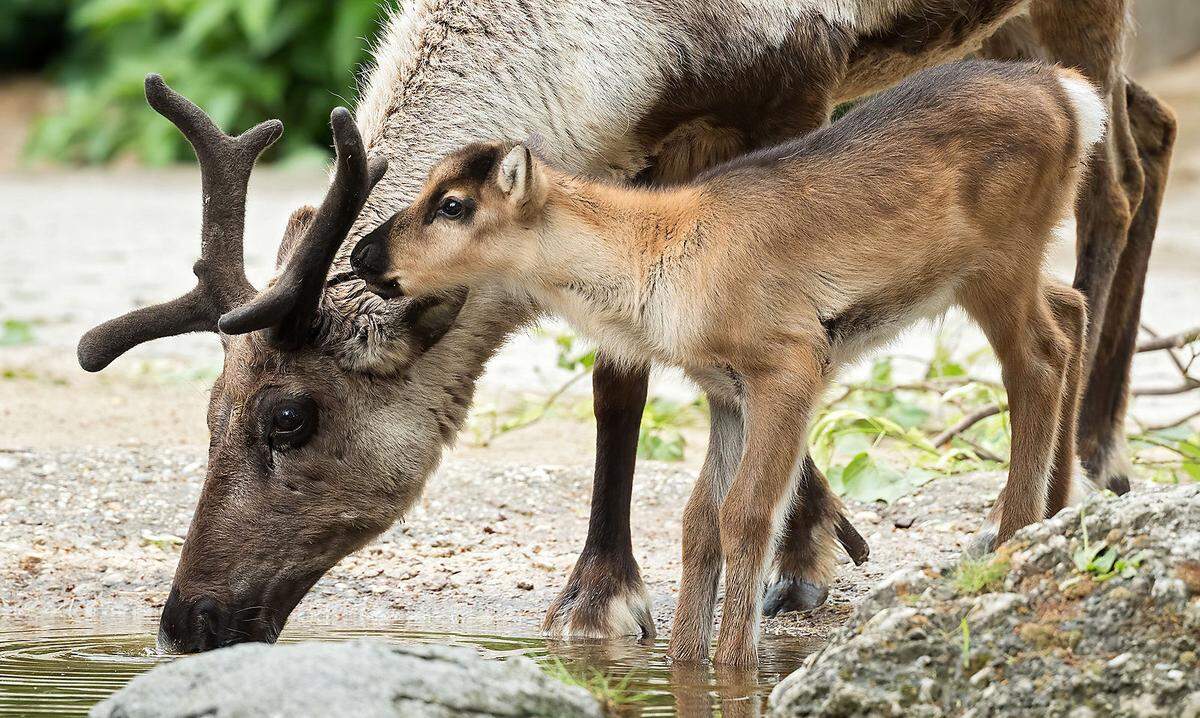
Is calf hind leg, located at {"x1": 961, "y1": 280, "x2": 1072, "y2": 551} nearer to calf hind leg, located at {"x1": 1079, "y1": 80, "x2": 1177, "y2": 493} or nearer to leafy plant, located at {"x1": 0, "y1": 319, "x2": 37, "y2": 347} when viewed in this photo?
calf hind leg, located at {"x1": 1079, "y1": 80, "x2": 1177, "y2": 493}

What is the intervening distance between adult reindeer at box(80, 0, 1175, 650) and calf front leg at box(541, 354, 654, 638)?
0.04 feet

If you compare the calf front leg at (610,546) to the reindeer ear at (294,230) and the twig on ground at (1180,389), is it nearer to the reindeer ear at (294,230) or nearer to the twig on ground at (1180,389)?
the reindeer ear at (294,230)

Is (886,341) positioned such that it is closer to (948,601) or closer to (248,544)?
(948,601)

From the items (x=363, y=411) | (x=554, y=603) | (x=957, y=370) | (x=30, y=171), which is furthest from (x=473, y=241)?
(x=30, y=171)

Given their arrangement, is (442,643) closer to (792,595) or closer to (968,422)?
(792,595)

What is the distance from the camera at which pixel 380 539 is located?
7141 millimetres

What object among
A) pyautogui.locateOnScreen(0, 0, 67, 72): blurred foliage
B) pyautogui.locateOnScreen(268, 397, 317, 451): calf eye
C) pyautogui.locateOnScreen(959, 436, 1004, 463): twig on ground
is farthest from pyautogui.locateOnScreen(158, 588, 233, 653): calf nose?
pyautogui.locateOnScreen(0, 0, 67, 72): blurred foliage

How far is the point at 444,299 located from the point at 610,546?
53.5 inches

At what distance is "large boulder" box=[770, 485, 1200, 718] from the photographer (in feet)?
12.3

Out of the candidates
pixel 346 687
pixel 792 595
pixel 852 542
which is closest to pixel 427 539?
pixel 792 595

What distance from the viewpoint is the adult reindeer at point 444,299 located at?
5.39m

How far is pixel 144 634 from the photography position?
5.73 metres

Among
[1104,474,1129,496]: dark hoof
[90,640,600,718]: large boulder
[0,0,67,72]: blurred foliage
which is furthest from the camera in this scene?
[0,0,67,72]: blurred foliage

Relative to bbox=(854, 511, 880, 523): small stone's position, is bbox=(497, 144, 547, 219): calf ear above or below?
above
